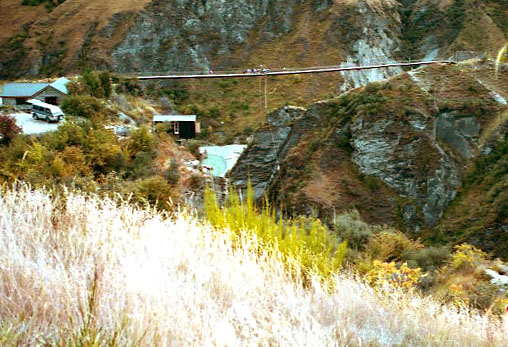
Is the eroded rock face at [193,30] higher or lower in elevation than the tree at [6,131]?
higher

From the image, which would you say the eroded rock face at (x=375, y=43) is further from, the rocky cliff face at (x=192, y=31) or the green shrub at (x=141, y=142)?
the green shrub at (x=141, y=142)

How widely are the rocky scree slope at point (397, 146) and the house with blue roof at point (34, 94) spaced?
15.5 meters

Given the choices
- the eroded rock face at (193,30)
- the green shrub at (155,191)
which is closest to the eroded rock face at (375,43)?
the eroded rock face at (193,30)

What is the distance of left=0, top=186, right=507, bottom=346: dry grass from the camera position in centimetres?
285

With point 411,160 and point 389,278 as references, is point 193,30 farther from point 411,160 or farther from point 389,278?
point 389,278

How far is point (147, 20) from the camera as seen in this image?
78.8 meters

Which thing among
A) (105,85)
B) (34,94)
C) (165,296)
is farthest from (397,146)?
(165,296)

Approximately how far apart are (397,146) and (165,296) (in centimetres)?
4255

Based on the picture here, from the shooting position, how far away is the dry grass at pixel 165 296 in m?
2.85

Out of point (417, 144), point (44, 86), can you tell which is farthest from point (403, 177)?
point (44, 86)

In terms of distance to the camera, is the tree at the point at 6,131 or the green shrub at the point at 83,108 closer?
the tree at the point at 6,131

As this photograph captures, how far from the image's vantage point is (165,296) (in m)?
Result: 3.16

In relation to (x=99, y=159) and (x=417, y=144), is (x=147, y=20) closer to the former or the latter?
(x=417, y=144)

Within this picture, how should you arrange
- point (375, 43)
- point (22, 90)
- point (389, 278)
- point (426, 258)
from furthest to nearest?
point (375, 43) → point (22, 90) → point (426, 258) → point (389, 278)
